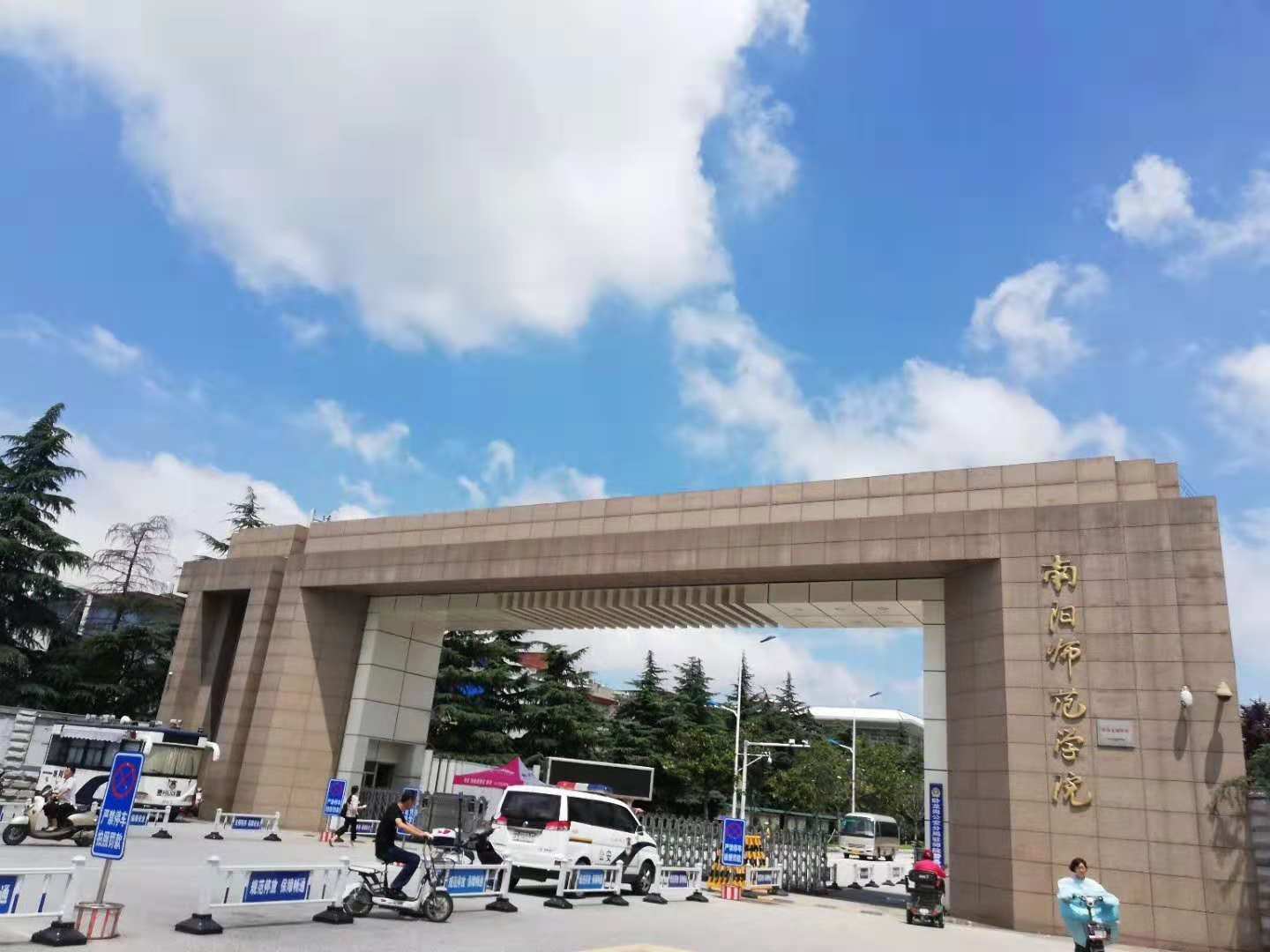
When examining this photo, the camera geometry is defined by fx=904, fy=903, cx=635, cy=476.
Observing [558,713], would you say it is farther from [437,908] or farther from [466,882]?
[437,908]

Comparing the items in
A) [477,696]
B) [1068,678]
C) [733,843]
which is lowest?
[733,843]

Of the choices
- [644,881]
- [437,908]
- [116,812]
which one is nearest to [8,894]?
[116,812]

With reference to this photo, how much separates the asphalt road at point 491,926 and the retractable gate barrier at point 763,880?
1.99ft

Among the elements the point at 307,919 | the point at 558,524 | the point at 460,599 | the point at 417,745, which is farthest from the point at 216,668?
the point at 307,919

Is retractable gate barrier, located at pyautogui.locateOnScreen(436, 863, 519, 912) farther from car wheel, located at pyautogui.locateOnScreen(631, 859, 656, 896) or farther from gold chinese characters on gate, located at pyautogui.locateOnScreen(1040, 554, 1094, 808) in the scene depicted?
gold chinese characters on gate, located at pyautogui.locateOnScreen(1040, 554, 1094, 808)

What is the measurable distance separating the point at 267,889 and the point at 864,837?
3450 centimetres

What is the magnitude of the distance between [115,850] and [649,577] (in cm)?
1480

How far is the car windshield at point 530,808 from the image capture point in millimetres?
15738

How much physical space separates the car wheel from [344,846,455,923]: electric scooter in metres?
6.54

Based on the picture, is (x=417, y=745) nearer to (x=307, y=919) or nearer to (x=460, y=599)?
(x=460, y=599)

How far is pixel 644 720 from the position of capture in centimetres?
5441

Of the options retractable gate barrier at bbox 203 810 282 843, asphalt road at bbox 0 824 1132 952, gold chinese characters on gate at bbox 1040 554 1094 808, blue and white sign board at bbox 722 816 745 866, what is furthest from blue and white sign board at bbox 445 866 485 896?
retractable gate barrier at bbox 203 810 282 843

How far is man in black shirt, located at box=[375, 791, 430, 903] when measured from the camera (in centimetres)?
1064

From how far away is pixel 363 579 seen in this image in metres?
26.0
